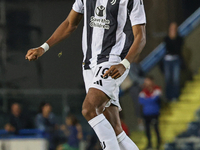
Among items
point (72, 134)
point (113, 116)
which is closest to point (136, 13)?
point (113, 116)

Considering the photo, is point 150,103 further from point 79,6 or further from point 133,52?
point 133,52

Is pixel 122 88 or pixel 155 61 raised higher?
pixel 155 61

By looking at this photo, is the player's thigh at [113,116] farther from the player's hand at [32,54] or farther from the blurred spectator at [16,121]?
the blurred spectator at [16,121]

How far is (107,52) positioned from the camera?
311cm

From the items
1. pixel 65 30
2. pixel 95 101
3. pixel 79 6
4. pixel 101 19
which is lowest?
pixel 95 101

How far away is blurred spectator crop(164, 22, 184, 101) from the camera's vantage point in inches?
313

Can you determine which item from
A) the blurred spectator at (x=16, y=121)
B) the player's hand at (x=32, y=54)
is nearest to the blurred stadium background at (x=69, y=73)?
the blurred spectator at (x=16, y=121)

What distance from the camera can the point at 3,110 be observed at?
849 centimetres

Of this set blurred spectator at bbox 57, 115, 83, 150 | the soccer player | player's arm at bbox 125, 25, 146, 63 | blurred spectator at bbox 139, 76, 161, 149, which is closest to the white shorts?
the soccer player

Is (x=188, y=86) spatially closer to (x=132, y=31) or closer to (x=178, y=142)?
(x=178, y=142)

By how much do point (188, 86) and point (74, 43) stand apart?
2.91 metres

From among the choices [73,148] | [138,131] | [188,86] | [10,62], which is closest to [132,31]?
[73,148]

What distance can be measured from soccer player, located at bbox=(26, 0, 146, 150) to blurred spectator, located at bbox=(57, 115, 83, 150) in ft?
14.2

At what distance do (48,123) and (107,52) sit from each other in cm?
477
